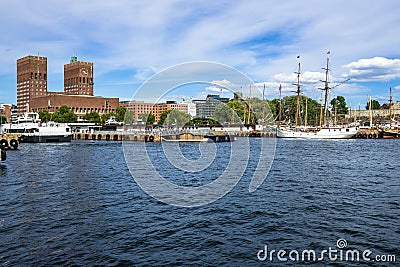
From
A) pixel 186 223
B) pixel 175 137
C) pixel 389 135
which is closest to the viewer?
pixel 186 223

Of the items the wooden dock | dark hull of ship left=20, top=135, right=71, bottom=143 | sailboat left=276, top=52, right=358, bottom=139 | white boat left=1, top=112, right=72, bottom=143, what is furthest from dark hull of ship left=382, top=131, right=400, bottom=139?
dark hull of ship left=20, top=135, right=71, bottom=143

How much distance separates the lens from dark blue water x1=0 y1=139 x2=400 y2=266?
13.9m

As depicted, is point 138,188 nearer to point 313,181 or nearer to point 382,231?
point 313,181

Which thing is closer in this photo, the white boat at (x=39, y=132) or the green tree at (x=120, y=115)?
the white boat at (x=39, y=132)

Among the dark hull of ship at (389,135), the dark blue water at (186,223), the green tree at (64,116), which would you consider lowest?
the dark blue water at (186,223)

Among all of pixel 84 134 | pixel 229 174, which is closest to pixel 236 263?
pixel 229 174

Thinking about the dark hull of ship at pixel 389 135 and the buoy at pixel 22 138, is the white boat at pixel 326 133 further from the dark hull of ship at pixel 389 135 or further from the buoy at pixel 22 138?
the buoy at pixel 22 138

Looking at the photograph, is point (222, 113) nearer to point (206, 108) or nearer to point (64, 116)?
point (206, 108)

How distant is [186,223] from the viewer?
18078 mm

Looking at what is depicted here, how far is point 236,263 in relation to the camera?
1311 cm

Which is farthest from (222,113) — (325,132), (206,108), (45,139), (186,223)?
(186,223)

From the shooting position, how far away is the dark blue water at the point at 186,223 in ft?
45.5

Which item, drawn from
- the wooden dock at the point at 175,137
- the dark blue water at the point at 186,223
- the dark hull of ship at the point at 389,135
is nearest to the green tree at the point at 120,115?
the wooden dock at the point at 175,137

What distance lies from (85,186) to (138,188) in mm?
4260
